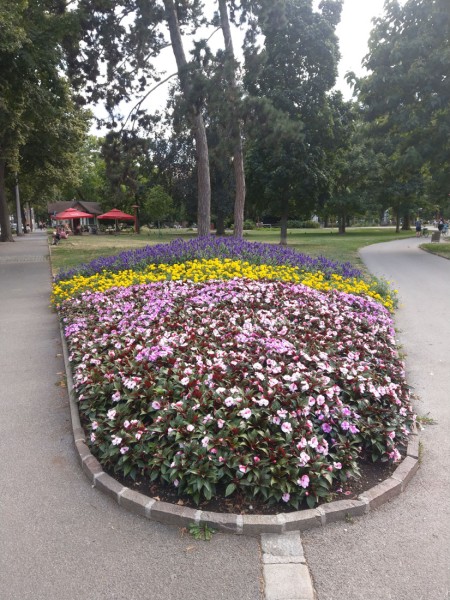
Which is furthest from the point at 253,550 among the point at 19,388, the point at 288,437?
the point at 19,388

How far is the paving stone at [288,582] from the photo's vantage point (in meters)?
2.41

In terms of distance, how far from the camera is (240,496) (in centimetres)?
309

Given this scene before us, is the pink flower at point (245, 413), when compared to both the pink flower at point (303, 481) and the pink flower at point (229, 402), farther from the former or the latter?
the pink flower at point (303, 481)

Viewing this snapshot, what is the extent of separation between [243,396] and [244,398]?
0.08 ft

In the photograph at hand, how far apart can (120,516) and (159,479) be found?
0.38 m

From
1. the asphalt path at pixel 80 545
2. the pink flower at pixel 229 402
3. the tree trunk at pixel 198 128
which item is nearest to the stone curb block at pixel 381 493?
the asphalt path at pixel 80 545

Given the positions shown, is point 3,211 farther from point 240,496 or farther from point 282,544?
point 282,544

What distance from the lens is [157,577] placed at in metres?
2.54

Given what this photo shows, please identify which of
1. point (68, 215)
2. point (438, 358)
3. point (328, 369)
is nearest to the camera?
point (328, 369)

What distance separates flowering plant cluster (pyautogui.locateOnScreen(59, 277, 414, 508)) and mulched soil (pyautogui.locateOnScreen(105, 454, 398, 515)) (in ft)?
0.23

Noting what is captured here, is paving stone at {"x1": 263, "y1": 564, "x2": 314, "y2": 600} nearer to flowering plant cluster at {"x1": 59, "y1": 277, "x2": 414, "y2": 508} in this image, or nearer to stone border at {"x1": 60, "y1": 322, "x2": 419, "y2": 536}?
stone border at {"x1": 60, "y1": 322, "x2": 419, "y2": 536}

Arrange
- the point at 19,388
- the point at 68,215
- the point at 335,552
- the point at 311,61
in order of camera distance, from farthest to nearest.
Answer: the point at 68,215 → the point at 311,61 → the point at 19,388 → the point at 335,552

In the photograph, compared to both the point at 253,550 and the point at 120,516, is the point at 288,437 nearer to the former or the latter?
the point at 253,550

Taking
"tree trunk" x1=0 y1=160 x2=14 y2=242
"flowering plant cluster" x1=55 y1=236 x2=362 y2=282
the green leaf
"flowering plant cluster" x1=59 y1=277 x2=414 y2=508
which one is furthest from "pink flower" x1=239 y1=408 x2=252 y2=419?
"tree trunk" x1=0 y1=160 x2=14 y2=242
